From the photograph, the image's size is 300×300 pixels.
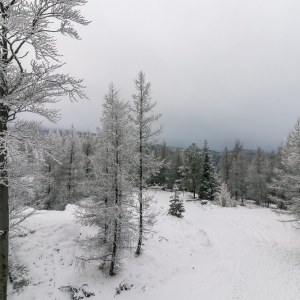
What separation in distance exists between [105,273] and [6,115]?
29.7 feet

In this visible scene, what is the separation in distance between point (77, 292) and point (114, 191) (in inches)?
183

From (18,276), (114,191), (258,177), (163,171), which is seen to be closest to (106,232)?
(114,191)

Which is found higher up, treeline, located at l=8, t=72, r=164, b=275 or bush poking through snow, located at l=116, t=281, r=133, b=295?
treeline, located at l=8, t=72, r=164, b=275

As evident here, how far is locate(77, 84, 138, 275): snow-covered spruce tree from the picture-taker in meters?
9.12

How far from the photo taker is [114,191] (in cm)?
929

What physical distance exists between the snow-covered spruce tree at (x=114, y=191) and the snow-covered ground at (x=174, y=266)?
1.29 meters

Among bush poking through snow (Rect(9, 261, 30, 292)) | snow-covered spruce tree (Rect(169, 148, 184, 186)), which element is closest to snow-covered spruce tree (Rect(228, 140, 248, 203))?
snow-covered spruce tree (Rect(169, 148, 184, 186))

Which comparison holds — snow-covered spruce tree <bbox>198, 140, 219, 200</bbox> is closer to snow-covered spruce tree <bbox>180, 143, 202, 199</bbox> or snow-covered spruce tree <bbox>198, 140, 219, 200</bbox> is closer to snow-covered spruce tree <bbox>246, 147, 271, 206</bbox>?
snow-covered spruce tree <bbox>180, 143, 202, 199</bbox>

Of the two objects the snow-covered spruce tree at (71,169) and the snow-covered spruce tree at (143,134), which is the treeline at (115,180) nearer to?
the snow-covered spruce tree at (143,134)

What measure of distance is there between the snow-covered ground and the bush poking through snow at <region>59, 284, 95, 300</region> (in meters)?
0.20

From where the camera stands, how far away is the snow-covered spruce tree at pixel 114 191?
9.12m

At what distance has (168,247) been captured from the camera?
13586 millimetres

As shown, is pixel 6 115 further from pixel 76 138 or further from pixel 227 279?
pixel 76 138

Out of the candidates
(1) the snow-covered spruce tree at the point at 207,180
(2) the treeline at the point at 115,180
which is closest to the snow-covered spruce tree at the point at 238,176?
(1) the snow-covered spruce tree at the point at 207,180
